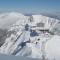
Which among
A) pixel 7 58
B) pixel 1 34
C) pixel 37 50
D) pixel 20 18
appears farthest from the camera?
pixel 20 18

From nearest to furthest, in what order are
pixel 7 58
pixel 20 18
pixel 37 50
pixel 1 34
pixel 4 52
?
pixel 7 58 → pixel 37 50 → pixel 4 52 → pixel 1 34 → pixel 20 18

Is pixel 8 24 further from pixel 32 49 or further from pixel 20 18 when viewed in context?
pixel 32 49

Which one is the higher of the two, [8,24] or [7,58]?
[8,24]

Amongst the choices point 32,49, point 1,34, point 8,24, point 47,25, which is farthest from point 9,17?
point 32,49

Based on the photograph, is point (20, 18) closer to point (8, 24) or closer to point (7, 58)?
point (8, 24)

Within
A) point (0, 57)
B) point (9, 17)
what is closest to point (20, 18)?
point (9, 17)

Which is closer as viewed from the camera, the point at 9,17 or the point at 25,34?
the point at 25,34

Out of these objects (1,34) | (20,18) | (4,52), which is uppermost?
(20,18)
